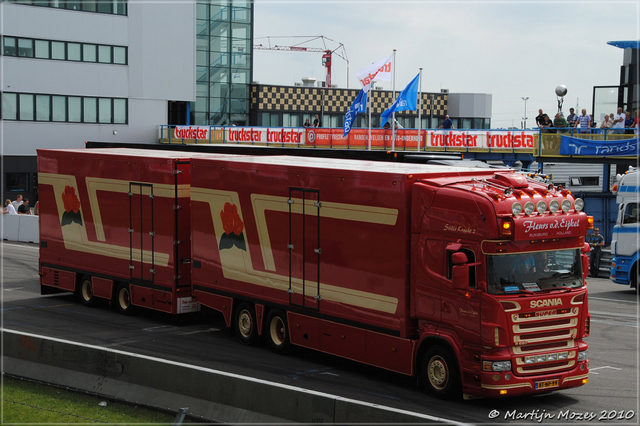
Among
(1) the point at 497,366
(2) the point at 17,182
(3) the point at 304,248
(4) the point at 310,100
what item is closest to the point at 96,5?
(3) the point at 304,248

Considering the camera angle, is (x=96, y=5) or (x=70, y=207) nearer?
(x=96, y=5)

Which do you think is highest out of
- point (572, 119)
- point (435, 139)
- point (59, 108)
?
point (59, 108)

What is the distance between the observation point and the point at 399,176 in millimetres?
10867

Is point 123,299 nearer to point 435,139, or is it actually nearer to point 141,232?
point 141,232

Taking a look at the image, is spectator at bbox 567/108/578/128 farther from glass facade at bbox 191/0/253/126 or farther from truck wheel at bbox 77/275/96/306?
glass facade at bbox 191/0/253/126

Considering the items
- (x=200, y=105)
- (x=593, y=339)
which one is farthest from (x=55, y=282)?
(x=200, y=105)

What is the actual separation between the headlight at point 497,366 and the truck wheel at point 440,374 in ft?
1.68

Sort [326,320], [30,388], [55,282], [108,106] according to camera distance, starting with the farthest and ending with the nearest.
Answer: [108,106] → [55,282] → [326,320] → [30,388]

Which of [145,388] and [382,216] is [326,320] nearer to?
[382,216]

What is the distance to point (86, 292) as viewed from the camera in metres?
17.8

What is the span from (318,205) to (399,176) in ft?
5.89

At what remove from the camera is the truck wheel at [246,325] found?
13.8 metres

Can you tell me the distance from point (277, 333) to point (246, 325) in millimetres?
853

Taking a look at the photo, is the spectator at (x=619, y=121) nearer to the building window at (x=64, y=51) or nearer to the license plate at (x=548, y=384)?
the license plate at (x=548, y=384)
